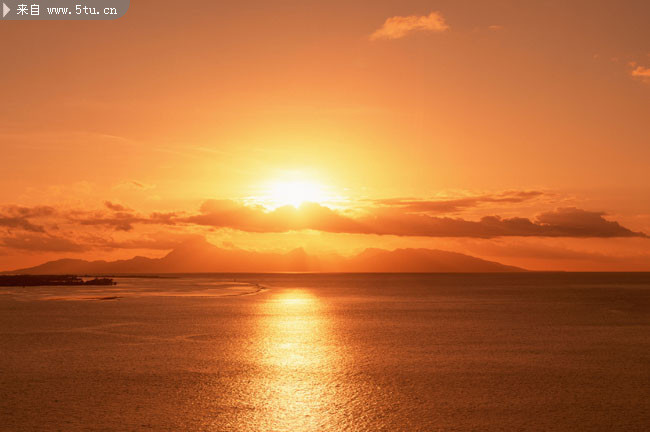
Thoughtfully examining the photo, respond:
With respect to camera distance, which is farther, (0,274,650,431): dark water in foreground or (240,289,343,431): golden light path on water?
(0,274,650,431): dark water in foreground

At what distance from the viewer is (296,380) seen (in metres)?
28.5

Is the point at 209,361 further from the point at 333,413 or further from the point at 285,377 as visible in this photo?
the point at 333,413

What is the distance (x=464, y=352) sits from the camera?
38.2 metres

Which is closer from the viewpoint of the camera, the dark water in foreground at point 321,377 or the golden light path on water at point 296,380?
the golden light path on water at point 296,380

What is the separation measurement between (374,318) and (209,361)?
33959 mm

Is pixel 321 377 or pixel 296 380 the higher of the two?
pixel 296 380

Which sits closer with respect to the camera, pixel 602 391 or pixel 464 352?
pixel 602 391

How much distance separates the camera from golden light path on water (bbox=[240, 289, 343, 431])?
2141cm

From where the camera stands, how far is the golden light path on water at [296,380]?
70.2ft

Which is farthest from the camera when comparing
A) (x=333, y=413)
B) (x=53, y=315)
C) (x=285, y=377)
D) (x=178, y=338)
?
(x=53, y=315)

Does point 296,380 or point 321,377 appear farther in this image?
point 321,377

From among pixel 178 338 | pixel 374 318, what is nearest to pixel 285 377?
pixel 178 338

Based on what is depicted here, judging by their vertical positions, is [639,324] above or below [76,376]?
below

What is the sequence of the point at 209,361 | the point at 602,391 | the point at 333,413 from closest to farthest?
the point at 333,413
the point at 602,391
the point at 209,361
